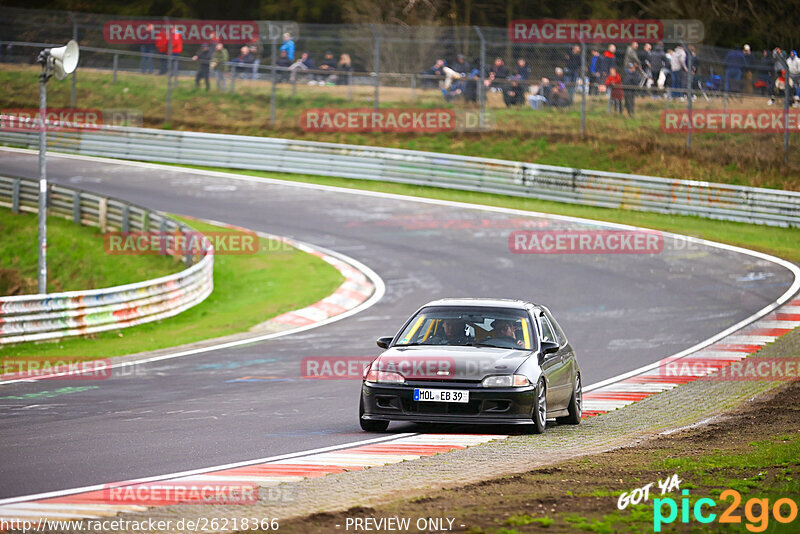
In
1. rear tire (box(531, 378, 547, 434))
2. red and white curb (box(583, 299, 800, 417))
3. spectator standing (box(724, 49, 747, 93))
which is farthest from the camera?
spectator standing (box(724, 49, 747, 93))

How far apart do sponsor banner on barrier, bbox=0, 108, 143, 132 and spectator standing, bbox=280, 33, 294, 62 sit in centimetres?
641

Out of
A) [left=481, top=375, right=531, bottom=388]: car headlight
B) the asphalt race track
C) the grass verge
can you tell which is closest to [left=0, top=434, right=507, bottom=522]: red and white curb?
the asphalt race track

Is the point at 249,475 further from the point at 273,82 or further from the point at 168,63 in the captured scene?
the point at 168,63

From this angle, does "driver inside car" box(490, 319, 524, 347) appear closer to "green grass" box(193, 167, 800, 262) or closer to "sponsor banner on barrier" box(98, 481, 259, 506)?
"sponsor banner on barrier" box(98, 481, 259, 506)

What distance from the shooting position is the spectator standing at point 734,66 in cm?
3114

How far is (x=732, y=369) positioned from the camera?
15664mm

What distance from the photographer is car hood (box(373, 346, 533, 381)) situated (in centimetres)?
1013

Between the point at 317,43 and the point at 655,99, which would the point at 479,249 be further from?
the point at 317,43

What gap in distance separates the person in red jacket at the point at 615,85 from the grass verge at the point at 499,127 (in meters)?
0.51

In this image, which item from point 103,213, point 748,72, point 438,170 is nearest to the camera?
point 103,213

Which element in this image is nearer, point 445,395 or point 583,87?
point 445,395

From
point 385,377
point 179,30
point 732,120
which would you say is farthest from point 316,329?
point 179,30

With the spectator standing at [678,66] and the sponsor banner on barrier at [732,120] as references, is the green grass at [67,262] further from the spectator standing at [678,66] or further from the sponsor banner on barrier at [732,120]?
the sponsor banner on barrier at [732,120]

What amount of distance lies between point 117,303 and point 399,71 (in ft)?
62.7
